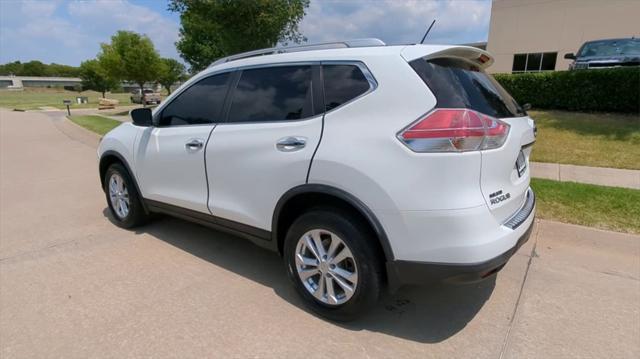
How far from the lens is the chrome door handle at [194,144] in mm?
3291

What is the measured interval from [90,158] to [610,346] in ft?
32.1

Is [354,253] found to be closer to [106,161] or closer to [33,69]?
[106,161]

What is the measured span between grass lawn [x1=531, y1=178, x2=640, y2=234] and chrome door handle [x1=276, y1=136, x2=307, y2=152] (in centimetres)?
322

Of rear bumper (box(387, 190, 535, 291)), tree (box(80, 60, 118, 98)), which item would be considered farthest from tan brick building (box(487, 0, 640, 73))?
tree (box(80, 60, 118, 98))

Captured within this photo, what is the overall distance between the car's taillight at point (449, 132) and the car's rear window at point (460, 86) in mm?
72

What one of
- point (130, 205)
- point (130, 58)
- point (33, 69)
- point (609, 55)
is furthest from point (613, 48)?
point (33, 69)

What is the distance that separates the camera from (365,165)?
2279mm

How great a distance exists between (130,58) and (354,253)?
102 feet

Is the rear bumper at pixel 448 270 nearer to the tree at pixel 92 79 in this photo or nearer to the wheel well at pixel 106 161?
the wheel well at pixel 106 161

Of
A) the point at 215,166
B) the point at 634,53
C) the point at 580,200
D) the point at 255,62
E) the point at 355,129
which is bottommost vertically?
the point at 580,200

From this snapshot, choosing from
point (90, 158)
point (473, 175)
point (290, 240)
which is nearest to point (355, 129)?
point (473, 175)

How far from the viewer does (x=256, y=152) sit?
286 cm

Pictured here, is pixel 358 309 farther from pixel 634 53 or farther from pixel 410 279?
pixel 634 53

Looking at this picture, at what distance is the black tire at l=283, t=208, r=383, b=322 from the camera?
239 centimetres
